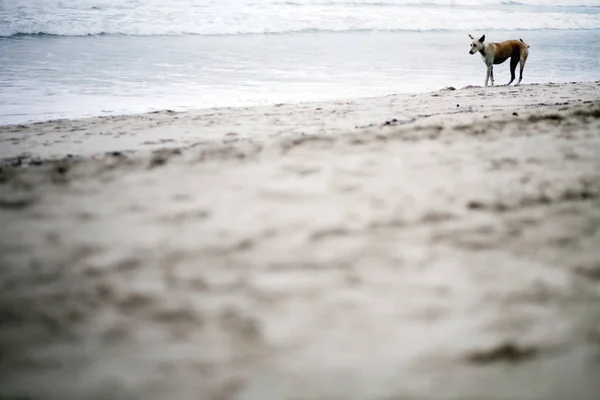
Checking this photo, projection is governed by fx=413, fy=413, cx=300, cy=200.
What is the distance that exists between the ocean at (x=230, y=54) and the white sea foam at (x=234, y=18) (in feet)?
0.19

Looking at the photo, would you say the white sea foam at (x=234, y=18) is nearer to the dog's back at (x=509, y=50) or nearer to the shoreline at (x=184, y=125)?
the dog's back at (x=509, y=50)

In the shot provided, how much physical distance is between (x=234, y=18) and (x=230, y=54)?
6.73 metres

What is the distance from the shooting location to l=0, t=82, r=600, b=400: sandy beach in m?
1.33

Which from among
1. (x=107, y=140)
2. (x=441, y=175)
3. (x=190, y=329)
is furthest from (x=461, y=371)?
(x=107, y=140)

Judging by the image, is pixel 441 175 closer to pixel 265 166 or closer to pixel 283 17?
pixel 265 166

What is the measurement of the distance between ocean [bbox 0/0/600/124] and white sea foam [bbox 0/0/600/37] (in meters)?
0.06

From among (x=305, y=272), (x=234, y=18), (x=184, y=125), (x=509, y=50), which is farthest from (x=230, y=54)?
(x=305, y=272)

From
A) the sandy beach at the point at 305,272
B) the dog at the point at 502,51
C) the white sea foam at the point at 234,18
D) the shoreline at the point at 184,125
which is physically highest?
the white sea foam at the point at 234,18

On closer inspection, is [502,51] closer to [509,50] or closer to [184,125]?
[509,50]

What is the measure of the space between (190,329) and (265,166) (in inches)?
67.8

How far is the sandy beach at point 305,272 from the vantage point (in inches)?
52.6

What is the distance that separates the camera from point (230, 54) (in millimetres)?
11312

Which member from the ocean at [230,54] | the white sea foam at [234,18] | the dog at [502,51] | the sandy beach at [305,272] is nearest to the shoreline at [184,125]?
the sandy beach at [305,272]

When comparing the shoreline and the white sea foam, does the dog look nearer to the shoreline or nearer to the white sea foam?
the shoreline
